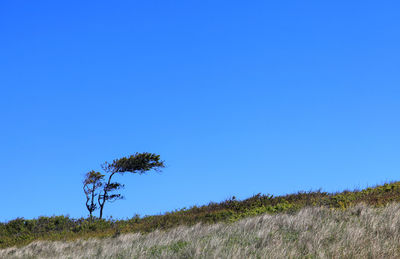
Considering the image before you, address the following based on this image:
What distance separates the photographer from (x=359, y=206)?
12125mm

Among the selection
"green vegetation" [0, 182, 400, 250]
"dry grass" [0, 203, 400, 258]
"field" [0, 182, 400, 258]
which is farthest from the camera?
"green vegetation" [0, 182, 400, 250]

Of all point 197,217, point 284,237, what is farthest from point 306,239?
point 197,217

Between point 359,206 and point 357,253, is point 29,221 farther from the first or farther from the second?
point 357,253

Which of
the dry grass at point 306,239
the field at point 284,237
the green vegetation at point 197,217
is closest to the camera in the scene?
the dry grass at point 306,239

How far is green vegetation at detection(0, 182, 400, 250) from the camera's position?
14531 mm

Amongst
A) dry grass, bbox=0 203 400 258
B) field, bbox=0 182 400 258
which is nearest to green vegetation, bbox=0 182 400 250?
field, bbox=0 182 400 258

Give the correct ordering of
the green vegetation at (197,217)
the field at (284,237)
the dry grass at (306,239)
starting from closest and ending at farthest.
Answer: the dry grass at (306,239) < the field at (284,237) < the green vegetation at (197,217)

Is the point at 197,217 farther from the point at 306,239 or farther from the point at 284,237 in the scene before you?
the point at 306,239

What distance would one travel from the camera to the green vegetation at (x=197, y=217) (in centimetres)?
1453

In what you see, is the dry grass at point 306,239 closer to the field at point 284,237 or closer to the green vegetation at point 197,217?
the field at point 284,237

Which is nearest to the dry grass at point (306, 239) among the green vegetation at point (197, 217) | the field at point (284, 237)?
the field at point (284, 237)

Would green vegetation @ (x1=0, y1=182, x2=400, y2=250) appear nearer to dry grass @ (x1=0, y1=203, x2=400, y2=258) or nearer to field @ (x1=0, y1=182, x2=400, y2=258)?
field @ (x1=0, y1=182, x2=400, y2=258)

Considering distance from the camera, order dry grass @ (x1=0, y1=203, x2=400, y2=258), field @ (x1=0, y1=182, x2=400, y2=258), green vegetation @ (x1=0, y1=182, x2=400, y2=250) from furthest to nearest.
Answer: green vegetation @ (x1=0, y1=182, x2=400, y2=250) < field @ (x1=0, y1=182, x2=400, y2=258) < dry grass @ (x1=0, y1=203, x2=400, y2=258)

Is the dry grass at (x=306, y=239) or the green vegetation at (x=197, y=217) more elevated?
the green vegetation at (x=197, y=217)
